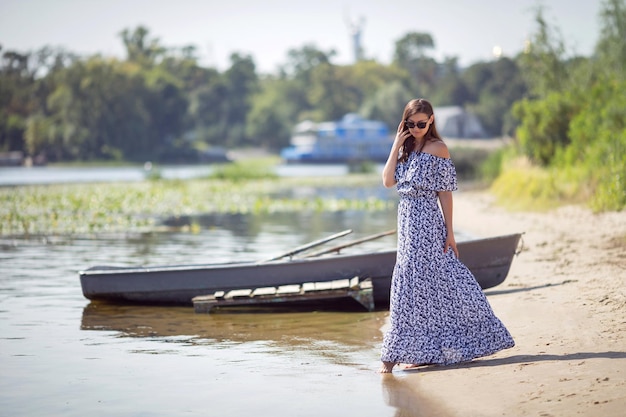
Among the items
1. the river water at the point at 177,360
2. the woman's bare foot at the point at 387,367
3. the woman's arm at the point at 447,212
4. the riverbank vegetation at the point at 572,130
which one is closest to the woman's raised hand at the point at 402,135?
the woman's arm at the point at 447,212

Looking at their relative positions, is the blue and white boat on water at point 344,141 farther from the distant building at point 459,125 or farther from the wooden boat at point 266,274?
the wooden boat at point 266,274

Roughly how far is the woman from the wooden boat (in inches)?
138

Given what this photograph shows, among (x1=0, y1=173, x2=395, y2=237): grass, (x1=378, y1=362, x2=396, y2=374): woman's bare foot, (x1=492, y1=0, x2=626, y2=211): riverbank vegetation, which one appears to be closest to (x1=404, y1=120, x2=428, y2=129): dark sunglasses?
(x1=378, y1=362, x2=396, y2=374): woman's bare foot

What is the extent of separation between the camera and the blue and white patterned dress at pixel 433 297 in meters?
6.98

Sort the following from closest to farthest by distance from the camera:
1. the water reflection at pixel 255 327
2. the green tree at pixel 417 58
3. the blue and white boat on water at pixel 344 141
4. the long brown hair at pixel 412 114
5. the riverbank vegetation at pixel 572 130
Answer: the long brown hair at pixel 412 114 < the water reflection at pixel 255 327 < the riverbank vegetation at pixel 572 130 < the blue and white boat on water at pixel 344 141 < the green tree at pixel 417 58

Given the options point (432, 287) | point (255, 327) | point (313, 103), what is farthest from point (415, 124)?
point (313, 103)

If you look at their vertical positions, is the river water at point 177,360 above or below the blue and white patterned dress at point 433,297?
below

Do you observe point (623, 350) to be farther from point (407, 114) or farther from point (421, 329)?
point (407, 114)

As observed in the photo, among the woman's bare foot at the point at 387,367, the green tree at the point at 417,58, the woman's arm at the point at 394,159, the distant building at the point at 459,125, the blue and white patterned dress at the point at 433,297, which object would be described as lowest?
the woman's bare foot at the point at 387,367

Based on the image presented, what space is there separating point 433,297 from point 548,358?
1.01m

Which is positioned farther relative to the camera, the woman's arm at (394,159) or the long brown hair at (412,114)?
the woman's arm at (394,159)

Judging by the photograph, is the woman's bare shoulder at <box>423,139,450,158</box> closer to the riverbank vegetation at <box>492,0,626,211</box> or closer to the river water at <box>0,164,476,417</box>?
the river water at <box>0,164,476,417</box>

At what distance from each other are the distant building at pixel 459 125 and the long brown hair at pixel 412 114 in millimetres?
83790

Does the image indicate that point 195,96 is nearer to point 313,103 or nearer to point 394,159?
point 313,103
